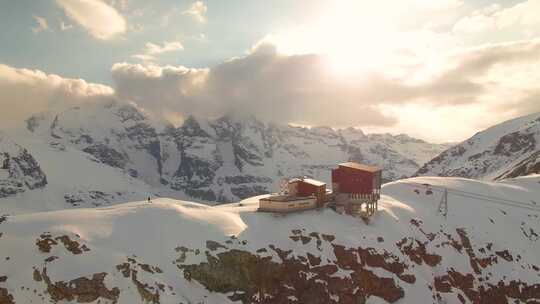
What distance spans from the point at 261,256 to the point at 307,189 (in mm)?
18630

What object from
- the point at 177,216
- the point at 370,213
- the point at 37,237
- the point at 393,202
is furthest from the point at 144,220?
the point at 393,202

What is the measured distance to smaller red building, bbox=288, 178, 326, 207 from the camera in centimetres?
6216

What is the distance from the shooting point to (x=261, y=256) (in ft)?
152

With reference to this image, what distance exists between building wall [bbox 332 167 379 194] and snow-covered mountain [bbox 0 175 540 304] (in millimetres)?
3828

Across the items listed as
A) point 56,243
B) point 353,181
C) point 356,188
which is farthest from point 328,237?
point 56,243

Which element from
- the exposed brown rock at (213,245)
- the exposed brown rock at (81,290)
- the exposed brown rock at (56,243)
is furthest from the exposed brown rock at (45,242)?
the exposed brown rock at (213,245)

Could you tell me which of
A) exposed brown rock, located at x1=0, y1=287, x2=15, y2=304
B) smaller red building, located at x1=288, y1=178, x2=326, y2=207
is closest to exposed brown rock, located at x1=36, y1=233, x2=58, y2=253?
exposed brown rock, located at x1=0, y1=287, x2=15, y2=304

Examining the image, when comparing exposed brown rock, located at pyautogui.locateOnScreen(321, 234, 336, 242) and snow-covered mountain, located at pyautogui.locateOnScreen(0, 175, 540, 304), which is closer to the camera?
snow-covered mountain, located at pyautogui.locateOnScreen(0, 175, 540, 304)

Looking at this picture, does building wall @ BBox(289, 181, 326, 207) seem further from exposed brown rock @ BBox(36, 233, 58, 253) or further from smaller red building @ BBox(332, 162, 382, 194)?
exposed brown rock @ BBox(36, 233, 58, 253)

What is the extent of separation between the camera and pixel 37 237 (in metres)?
39.7

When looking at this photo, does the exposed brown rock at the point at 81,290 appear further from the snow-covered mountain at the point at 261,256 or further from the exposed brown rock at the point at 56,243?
the exposed brown rock at the point at 56,243

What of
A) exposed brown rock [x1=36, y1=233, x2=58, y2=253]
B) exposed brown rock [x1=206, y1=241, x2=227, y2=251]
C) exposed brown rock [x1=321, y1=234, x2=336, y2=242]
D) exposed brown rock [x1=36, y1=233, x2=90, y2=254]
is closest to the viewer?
exposed brown rock [x1=36, y1=233, x2=58, y2=253]

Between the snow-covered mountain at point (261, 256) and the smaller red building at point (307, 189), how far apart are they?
6.82ft

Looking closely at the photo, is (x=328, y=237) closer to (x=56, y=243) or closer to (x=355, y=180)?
(x=355, y=180)
